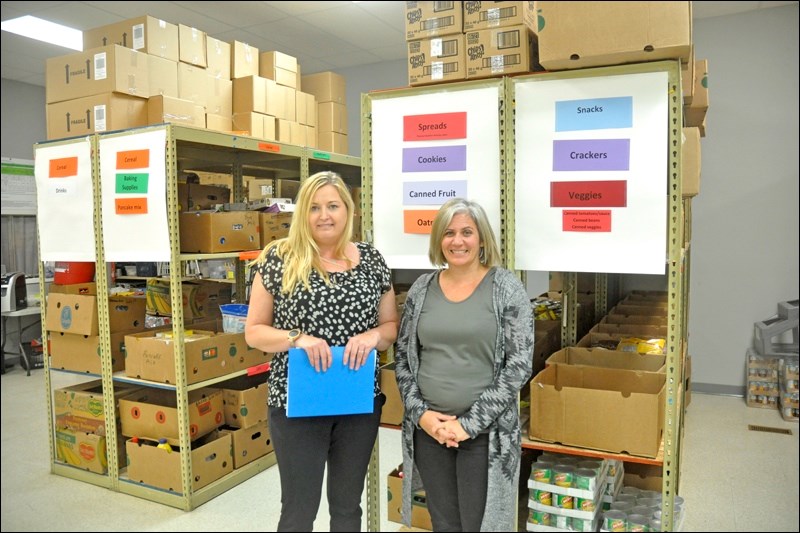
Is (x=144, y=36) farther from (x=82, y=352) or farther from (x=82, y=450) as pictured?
(x=82, y=450)

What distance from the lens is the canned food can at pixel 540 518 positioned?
232 centimetres

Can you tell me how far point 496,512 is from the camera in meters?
1.80

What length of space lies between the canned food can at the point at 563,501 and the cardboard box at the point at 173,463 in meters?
1.94

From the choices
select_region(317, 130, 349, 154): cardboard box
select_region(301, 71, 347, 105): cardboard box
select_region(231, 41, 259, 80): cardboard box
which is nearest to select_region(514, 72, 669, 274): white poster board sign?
select_region(231, 41, 259, 80): cardboard box

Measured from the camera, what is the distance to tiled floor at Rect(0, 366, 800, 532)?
2982mm

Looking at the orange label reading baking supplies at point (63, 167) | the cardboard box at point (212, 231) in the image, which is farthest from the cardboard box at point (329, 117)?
the orange label reading baking supplies at point (63, 167)

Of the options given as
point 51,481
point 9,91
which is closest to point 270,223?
point 51,481

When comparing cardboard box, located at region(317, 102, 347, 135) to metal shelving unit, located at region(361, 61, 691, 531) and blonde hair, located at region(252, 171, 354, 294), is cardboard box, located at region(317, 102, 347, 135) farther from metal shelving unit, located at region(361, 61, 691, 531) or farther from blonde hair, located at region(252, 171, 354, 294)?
blonde hair, located at region(252, 171, 354, 294)

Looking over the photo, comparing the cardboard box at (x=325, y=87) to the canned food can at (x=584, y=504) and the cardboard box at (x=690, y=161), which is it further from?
Result: the canned food can at (x=584, y=504)

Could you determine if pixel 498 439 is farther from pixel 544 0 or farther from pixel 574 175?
pixel 544 0

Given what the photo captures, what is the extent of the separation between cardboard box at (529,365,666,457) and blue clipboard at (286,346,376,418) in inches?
25.4

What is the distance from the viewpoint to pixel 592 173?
2012mm

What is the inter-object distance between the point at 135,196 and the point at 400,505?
2.15 metres

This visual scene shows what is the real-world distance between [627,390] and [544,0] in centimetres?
140
